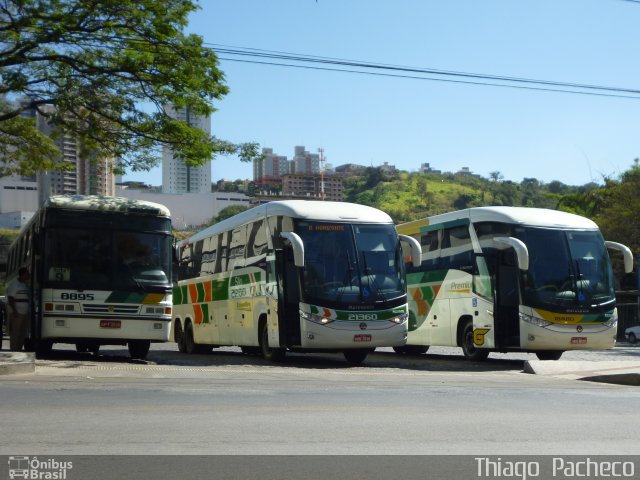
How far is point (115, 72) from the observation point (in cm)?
2128

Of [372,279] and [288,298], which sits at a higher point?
[372,279]

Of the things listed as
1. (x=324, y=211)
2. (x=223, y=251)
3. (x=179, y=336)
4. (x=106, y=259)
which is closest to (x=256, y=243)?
(x=324, y=211)

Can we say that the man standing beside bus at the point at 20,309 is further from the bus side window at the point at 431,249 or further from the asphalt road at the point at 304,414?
the bus side window at the point at 431,249

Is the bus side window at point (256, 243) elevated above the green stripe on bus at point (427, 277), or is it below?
above

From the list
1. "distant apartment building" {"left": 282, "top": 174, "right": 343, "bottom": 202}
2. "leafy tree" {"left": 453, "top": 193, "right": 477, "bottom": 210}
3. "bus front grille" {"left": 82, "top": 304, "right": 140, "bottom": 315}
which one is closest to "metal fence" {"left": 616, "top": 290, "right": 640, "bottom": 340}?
"bus front grille" {"left": 82, "top": 304, "right": 140, "bottom": 315}

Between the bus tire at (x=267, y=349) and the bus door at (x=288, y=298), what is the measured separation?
927 millimetres

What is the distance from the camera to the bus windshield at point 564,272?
2111 centimetres

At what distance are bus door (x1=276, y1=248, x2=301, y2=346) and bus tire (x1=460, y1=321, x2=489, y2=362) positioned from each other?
4.91 m

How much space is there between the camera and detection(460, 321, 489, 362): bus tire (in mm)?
23031

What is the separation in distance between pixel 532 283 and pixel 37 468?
51.2 feet

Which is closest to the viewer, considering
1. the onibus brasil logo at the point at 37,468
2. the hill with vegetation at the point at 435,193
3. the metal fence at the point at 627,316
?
the onibus brasil logo at the point at 37,468

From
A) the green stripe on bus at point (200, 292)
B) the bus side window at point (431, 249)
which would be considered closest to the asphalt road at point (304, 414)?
the bus side window at point (431, 249)

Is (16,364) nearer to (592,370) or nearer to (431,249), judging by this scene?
(592,370)

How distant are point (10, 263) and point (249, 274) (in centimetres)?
947
